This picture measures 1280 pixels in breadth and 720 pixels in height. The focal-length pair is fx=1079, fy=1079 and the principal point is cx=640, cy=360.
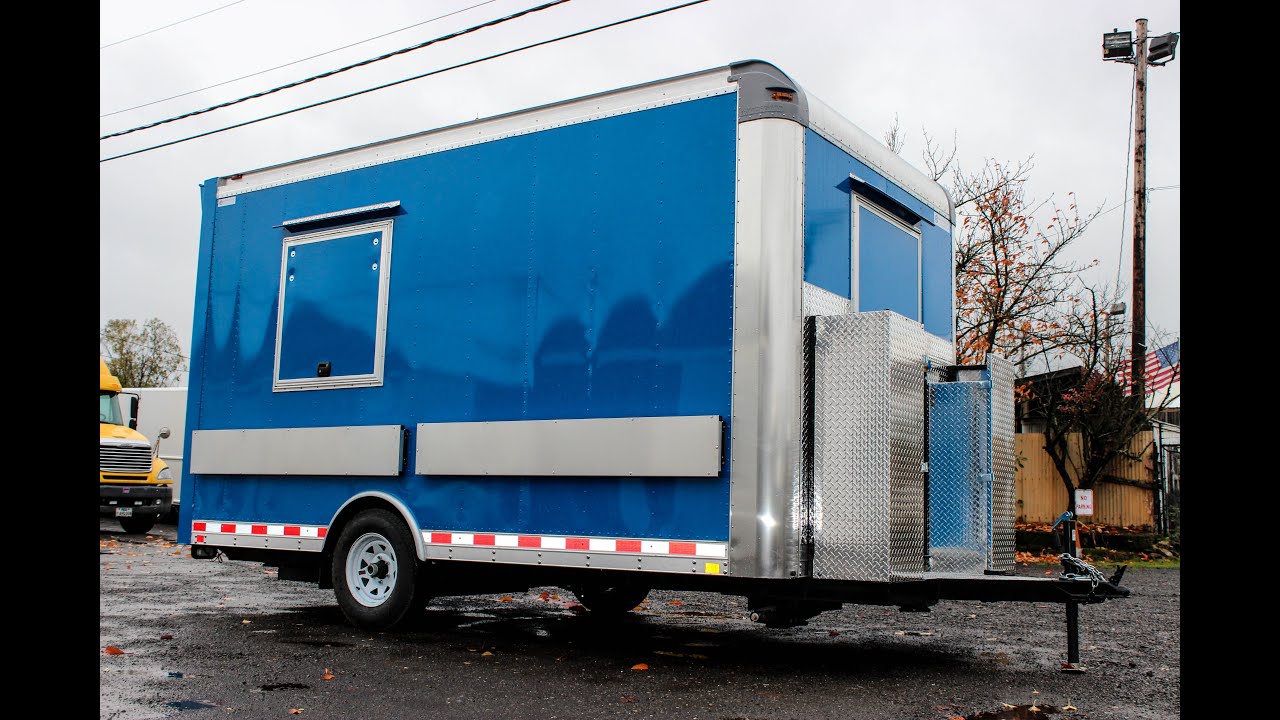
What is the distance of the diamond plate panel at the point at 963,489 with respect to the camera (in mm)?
6777

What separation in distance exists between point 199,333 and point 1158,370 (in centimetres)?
1957

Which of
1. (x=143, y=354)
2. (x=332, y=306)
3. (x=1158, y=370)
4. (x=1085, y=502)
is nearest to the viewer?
(x=332, y=306)

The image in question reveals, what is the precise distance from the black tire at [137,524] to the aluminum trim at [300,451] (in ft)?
38.3

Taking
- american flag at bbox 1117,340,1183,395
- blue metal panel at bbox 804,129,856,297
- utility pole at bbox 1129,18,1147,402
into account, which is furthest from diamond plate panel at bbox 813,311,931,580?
american flag at bbox 1117,340,1183,395

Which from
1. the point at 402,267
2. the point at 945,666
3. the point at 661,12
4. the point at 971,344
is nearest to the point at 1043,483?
the point at 971,344

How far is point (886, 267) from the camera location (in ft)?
24.7

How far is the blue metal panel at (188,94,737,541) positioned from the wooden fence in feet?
50.4

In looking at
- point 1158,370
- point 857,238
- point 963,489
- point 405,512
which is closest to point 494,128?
point 857,238

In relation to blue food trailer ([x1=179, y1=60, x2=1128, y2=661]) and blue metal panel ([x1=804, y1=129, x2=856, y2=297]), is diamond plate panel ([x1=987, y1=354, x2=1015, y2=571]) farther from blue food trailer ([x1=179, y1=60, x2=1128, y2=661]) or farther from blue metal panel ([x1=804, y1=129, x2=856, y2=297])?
blue metal panel ([x1=804, y1=129, x2=856, y2=297])

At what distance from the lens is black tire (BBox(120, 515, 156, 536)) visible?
758 inches

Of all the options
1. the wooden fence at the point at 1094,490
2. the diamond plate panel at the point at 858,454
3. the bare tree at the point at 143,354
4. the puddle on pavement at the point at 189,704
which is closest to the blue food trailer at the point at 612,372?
the diamond plate panel at the point at 858,454

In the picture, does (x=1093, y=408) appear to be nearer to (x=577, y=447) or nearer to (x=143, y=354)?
(x=577, y=447)

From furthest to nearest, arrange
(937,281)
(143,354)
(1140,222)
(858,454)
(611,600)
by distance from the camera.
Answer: (143,354) → (1140,222) → (611,600) → (937,281) → (858,454)
